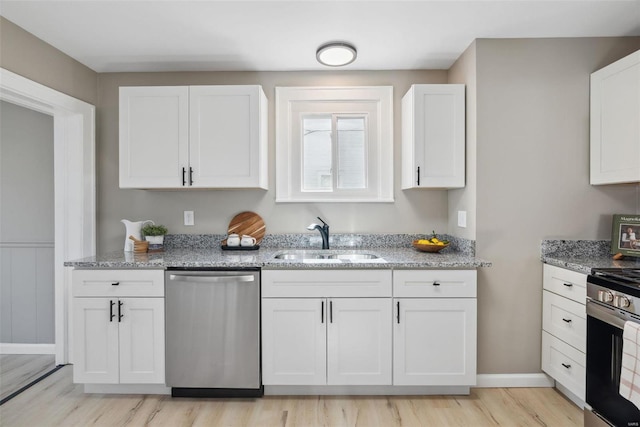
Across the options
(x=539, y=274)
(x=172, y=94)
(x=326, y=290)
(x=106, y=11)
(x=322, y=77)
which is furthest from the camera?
(x=322, y=77)

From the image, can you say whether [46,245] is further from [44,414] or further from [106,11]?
[106,11]

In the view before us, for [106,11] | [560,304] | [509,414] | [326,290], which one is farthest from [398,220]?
[106,11]

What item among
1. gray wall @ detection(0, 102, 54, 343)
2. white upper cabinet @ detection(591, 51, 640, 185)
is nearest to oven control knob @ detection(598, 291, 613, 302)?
white upper cabinet @ detection(591, 51, 640, 185)

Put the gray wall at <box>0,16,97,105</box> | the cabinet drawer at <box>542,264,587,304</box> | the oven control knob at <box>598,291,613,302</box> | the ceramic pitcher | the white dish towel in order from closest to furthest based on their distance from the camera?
the white dish towel < the oven control knob at <box>598,291,613,302</box> < the cabinet drawer at <box>542,264,587,304</box> < the gray wall at <box>0,16,97,105</box> < the ceramic pitcher

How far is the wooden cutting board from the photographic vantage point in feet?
9.49

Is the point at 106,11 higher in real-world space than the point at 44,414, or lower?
higher

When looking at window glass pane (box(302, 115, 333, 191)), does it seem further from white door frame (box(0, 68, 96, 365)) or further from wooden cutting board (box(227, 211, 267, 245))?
white door frame (box(0, 68, 96, 365))

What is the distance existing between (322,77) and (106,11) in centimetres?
151

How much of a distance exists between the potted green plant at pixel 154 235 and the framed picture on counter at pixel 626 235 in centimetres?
309

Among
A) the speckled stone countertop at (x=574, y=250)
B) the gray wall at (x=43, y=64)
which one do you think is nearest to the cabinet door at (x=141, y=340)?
the gray wall at (x=43, y=64)

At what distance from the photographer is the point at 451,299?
219 cm

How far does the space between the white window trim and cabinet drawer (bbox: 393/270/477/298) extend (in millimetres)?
855

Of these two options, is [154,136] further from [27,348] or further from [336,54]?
[27,348]

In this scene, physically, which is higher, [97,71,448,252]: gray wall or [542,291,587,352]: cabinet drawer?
[97,71,448,252]: gray wall
